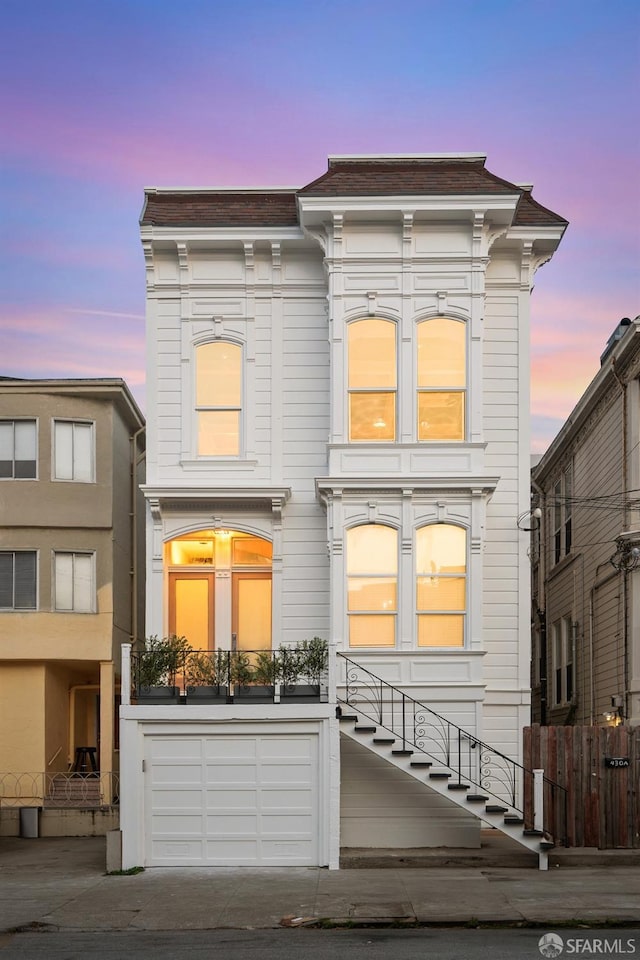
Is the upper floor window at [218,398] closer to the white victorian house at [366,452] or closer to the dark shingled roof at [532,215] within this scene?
the white victorian house at [366,452]

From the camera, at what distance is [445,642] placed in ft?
68.3

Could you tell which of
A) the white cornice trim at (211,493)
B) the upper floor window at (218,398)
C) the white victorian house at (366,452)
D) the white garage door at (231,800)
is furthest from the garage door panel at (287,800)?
the upper floor window at (218,398)

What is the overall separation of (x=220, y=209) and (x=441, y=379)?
5.22 m

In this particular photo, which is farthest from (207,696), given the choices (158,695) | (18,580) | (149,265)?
(18,580)

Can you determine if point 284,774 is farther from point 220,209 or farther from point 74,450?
point 74,450

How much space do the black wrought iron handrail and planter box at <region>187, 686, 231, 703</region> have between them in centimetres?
214

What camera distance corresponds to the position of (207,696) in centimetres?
1889

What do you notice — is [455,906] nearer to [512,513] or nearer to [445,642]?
[445,642]

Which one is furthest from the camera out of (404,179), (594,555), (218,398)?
(594,555)

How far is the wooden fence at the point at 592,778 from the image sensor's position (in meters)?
19.1

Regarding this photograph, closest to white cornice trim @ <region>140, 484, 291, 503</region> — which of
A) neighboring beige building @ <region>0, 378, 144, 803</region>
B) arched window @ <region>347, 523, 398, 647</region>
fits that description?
arched window @ <region>347, 523, 398, 647</region>

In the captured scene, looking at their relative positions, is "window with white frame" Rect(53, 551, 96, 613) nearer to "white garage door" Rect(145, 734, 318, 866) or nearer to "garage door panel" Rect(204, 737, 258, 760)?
"white garage door" Rect(145, 734, 318, 866)

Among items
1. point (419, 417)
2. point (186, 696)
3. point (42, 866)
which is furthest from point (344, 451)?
point (42, 866)

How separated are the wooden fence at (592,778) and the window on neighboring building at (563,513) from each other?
550 inches
